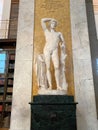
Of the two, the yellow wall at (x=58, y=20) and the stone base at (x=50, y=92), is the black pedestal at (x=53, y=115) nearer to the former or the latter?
the stone base at (x=50, y=92)

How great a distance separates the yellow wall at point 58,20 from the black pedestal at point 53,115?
2.49 feet

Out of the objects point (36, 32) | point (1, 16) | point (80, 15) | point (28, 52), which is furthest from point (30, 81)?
point (1, 16)

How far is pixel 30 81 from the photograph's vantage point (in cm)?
421

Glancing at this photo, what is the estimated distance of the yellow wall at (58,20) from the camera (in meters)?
4.25

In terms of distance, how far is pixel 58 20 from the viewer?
467cm

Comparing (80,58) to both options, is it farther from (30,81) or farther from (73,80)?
(30,81)

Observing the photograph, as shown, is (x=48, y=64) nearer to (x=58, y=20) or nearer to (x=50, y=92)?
(x=50, y=92)

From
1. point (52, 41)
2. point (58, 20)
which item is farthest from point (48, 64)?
point (58, 20)

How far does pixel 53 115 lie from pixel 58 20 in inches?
94.6

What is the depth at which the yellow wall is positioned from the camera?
4.25 meters

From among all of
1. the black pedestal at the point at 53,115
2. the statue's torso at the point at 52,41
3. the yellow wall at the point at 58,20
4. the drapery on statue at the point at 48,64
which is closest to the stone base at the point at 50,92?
the drapery on statue at the point at 48,64

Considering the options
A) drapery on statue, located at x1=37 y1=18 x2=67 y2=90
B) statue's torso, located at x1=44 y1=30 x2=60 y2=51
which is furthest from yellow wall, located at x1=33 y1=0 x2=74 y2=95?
statue's torso, located at x1=44 y1=30 x2=60 y2=51

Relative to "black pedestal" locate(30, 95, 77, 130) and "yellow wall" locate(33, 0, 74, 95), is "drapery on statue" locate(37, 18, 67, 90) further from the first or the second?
"yellow wall" locate(33, 0, 74, 95)

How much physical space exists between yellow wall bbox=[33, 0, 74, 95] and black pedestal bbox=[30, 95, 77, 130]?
2.49ft
